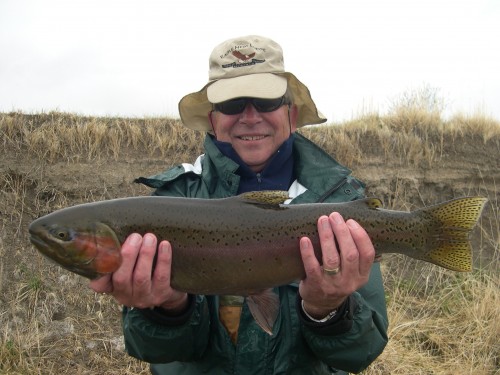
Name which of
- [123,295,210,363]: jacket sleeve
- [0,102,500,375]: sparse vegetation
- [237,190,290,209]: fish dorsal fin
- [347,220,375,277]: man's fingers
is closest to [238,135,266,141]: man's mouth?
[237,190,290,209]: fish dorsal fin

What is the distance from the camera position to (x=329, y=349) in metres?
2.95

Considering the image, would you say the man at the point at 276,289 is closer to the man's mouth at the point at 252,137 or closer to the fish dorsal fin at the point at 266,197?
the man's mouth at the point at 252,137

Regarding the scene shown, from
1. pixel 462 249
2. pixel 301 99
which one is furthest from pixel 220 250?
pixel 301 99

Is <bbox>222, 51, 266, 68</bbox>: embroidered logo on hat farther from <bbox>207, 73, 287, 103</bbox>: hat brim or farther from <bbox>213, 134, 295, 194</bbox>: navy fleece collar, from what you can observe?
<bbox>213, 134, 295, 194</bbox>: navy fleece collar

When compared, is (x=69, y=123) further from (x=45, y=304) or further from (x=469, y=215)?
(x=469, y=215)

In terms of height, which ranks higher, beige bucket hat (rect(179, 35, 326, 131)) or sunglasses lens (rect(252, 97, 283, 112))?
beige bucket hat (rect(179, 35, 326, 131))

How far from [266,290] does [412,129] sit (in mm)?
8344

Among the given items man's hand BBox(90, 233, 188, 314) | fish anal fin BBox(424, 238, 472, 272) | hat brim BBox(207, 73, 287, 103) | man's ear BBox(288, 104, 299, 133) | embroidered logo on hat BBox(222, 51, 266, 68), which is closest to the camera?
man's hand BBox(90, 233, 188, 314)

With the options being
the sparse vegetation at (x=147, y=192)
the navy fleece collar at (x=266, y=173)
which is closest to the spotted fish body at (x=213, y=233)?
the navy fleece collar at (x=266, y=173)

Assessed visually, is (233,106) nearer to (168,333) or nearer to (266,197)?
(266,197)

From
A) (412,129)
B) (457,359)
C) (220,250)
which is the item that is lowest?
(457,359)

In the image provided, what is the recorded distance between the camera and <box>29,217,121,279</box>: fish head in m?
2.67

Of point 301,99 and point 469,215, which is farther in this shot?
point 301,99

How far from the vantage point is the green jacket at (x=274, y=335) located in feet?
9.77
